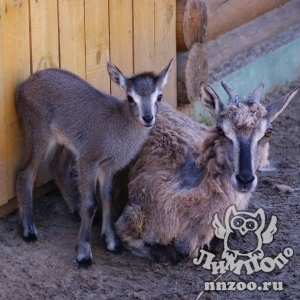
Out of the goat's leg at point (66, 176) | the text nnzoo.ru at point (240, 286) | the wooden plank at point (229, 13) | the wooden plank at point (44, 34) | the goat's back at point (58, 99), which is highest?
the wooden plank at point (44, 34)

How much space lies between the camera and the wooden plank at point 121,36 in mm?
7613

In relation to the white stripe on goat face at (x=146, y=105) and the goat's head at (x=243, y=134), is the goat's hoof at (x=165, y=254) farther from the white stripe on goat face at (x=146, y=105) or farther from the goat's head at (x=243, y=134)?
the white stripe on goat face at (x=146, y=105)

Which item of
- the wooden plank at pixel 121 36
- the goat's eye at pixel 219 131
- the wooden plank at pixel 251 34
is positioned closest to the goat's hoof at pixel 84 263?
the goat's eye at pixel 219 131

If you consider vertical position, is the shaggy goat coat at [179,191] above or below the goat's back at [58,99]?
below

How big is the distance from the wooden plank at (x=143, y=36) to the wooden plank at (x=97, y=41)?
0.52 meters

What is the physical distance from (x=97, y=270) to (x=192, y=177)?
3.19 ft

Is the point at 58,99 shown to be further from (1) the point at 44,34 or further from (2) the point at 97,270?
(2) the point at 97,270

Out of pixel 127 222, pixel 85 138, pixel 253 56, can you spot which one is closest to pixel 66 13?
pixel 85 138

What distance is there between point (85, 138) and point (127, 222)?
70 centimetres

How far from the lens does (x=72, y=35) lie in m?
7.05

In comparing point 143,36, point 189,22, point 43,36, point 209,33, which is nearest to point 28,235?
point 43,36

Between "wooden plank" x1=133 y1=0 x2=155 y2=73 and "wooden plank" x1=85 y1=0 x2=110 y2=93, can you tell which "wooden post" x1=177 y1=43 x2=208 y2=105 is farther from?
"wooden plank" x1=85 y1=0 x2=110 y2=93

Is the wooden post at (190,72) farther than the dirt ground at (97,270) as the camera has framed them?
Yes

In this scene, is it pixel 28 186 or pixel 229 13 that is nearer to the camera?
pixel 28 186
